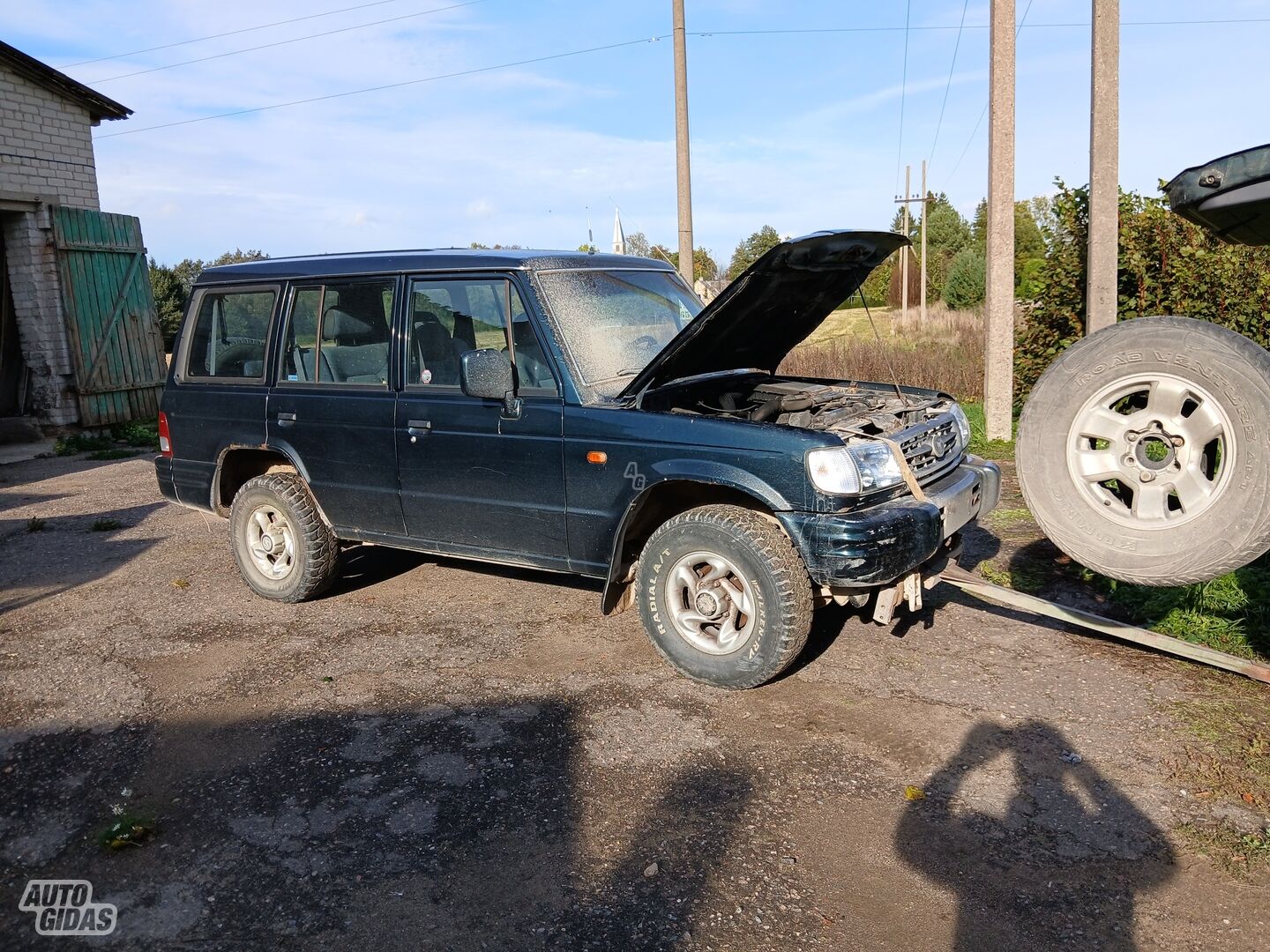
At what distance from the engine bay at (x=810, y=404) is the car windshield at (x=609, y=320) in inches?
13.7

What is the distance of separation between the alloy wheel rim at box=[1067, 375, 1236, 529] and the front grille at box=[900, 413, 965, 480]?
1.21 m

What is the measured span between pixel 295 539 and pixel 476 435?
67.1 inches

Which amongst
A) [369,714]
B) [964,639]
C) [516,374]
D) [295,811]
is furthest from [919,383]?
[295,811]

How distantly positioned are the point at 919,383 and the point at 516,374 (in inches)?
352

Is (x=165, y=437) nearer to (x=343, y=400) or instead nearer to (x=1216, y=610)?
(x=343, y=400)

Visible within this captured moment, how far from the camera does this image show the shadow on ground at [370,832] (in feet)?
9.70

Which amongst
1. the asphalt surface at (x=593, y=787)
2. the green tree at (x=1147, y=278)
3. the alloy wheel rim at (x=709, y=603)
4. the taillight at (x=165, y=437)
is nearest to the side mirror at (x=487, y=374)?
the alloy wheel rim at (x=709, y=603)

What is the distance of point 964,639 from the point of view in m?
5.16

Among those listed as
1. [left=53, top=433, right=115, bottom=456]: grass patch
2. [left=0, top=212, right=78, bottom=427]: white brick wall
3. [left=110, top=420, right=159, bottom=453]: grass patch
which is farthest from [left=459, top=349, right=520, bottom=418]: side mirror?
[left=0, top=212, right=78, bottom=427]: white brick wall

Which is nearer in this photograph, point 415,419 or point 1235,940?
point 1235,940

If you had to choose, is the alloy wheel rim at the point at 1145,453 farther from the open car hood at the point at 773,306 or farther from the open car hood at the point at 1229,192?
the open car hood at the point at 773,306

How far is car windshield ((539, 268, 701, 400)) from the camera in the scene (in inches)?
194

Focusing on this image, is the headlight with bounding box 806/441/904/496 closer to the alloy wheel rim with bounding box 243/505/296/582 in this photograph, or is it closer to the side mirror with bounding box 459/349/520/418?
the side mirror with bounding box 459/349/520/418

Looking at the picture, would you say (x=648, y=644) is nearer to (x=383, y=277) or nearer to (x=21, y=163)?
(x=383, y=277)
